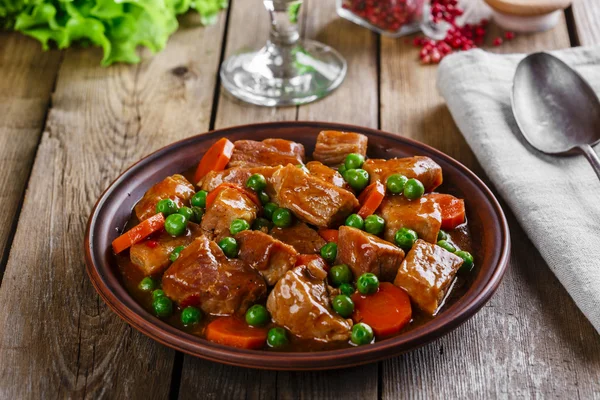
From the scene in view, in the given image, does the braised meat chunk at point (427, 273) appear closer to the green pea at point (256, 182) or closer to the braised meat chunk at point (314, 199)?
the braised meat chunk at point (314, 199)

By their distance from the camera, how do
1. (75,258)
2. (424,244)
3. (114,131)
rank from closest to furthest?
1. (424,244)
2. (75,258)
3. (114,131)

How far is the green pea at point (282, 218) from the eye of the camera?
318 centimetres

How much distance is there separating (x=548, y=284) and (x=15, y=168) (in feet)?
9.51

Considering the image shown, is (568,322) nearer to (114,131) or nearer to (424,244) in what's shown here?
(424,244)

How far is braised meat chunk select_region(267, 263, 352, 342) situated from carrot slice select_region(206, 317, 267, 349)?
0.10 metres

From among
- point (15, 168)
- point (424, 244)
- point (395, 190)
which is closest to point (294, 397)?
point (424, 244)

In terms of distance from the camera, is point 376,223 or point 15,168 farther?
point 15,168

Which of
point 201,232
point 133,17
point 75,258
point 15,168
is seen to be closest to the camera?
point 201,232

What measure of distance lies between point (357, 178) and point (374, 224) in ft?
0.95

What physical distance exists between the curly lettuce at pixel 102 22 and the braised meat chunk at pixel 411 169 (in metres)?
2.17

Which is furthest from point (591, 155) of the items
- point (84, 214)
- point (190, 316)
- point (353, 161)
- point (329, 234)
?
point (84, 214)

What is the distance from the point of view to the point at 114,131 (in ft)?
14.6

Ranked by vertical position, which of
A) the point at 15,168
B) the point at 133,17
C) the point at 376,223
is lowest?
the point at 15,168

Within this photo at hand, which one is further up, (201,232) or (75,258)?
(201,232)
